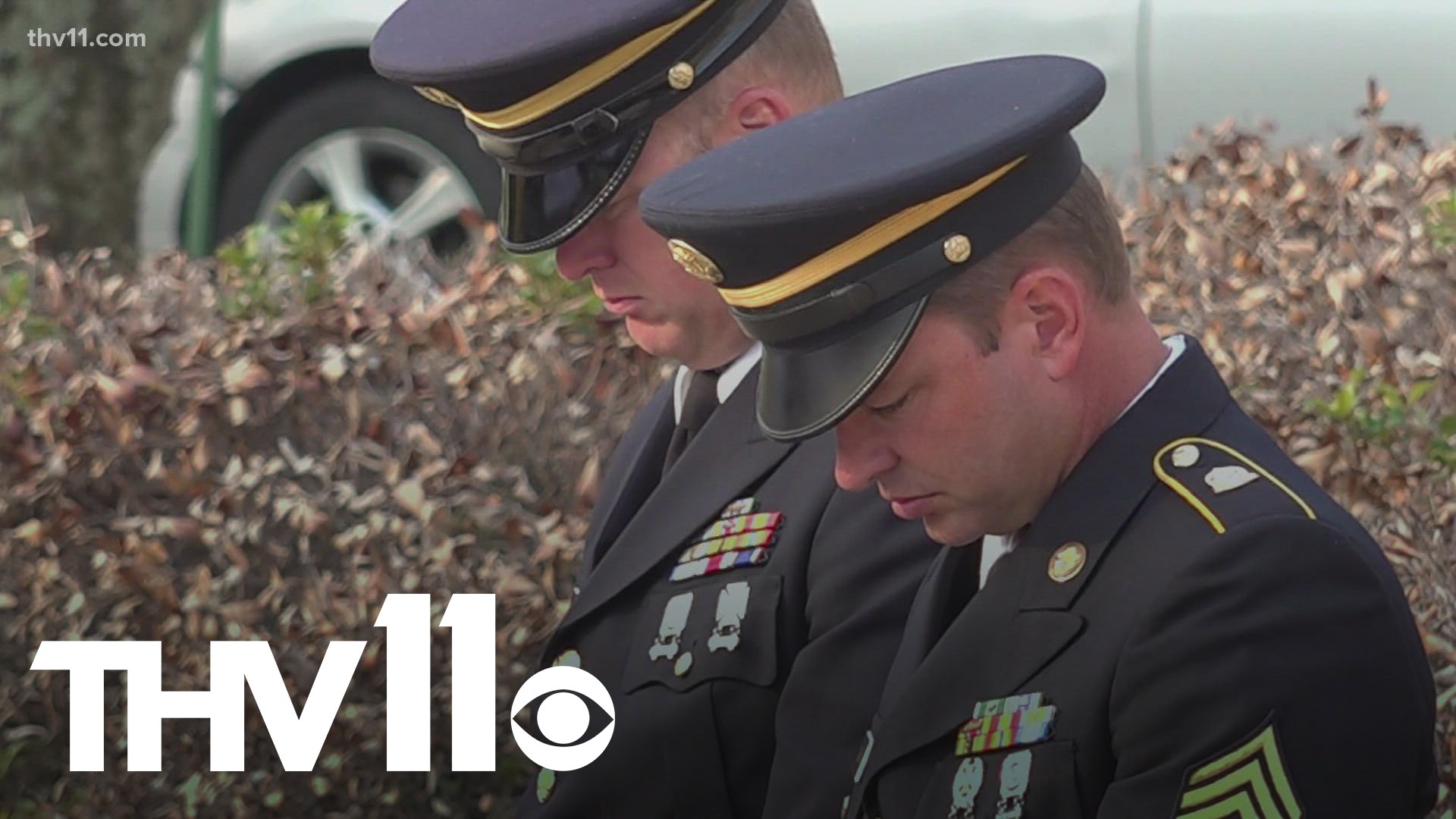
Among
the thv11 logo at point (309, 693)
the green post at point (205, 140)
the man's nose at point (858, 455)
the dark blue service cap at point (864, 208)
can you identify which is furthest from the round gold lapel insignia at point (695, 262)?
the green post at point (205, 140)

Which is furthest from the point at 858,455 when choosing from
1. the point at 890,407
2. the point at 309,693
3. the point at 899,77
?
the point at 899,77

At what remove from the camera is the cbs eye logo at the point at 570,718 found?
9.45 feet

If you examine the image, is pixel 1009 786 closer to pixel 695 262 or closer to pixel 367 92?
pixel 695 262

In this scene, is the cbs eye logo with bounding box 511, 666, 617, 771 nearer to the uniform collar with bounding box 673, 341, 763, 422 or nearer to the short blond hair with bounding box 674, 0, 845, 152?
the uniform collar with bounding box 673, 341, 763, 422

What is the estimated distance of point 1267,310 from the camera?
3.59m

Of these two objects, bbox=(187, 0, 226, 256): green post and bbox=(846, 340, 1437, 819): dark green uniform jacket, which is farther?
bbox=(187, 0, 226, 256): green post

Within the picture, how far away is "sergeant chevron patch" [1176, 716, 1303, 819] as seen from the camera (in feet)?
6.73

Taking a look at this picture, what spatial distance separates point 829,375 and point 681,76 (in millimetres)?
572

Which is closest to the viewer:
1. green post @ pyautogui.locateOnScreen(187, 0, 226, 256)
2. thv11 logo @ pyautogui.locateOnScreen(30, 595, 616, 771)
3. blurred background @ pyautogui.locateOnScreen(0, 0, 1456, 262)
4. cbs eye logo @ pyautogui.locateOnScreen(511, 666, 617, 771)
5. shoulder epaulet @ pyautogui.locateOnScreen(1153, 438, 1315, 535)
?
shoulder epaulet @ pyautogui.locateOnScreen(1153, 438, 1315, 535)

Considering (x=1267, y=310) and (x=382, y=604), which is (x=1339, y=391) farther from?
(x=382, y=604)

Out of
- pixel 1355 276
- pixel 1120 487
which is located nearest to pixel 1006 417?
pixel 1120 487

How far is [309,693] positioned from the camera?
367 centimetres

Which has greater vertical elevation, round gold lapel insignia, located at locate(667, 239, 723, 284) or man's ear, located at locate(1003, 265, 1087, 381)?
round gold lapel insignia, located at locate(667, 239, 723, 284)

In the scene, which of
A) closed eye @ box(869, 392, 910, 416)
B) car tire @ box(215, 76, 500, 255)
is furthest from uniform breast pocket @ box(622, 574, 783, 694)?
car tire @ box(215, 76, 500, 255)
